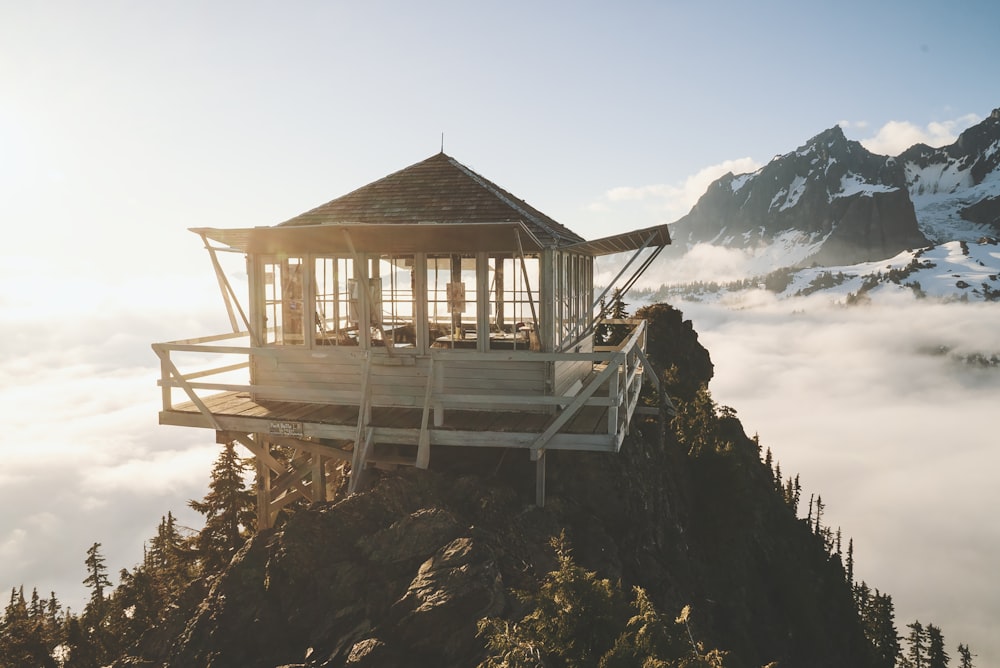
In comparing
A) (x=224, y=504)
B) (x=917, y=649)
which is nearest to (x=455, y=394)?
(x=224, y=504)

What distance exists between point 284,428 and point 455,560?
6046 mm

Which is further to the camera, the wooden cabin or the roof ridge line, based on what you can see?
the roof ridge line

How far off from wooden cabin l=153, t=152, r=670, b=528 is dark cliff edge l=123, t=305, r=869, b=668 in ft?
3.53

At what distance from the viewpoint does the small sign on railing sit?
1245cm

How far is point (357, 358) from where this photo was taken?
1225 centimetres

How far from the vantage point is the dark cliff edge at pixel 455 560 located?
7.41m

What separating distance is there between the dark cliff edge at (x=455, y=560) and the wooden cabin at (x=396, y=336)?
1075 mm

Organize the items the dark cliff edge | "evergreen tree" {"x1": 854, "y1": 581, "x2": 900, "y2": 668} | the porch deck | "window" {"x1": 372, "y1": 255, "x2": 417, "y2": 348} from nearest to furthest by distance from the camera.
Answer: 1. the dark cliff edge
2. the porch deck
3. "window" {"x1": 372, "y1": 255, "x2": 417, "y2": 348}
4. "evergreen tree" {"x1": 854, "y1": 581, "x2": 900, "y2": 668}

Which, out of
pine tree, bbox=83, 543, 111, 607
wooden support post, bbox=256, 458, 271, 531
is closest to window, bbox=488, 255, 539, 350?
wooden support post, bbox=256, 458, 271, 531

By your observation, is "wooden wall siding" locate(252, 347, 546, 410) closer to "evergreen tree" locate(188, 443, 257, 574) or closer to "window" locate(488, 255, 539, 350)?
"window" locate(488, 255, 539, 350)

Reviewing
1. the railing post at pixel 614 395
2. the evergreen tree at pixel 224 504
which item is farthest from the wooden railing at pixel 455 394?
the evergreen tree at pixel 224 504

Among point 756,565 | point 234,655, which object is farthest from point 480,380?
point 756,565

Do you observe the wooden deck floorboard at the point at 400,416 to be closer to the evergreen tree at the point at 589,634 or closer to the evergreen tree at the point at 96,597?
the evergreen tree at the point at 589,634

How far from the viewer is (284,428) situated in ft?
41.2
